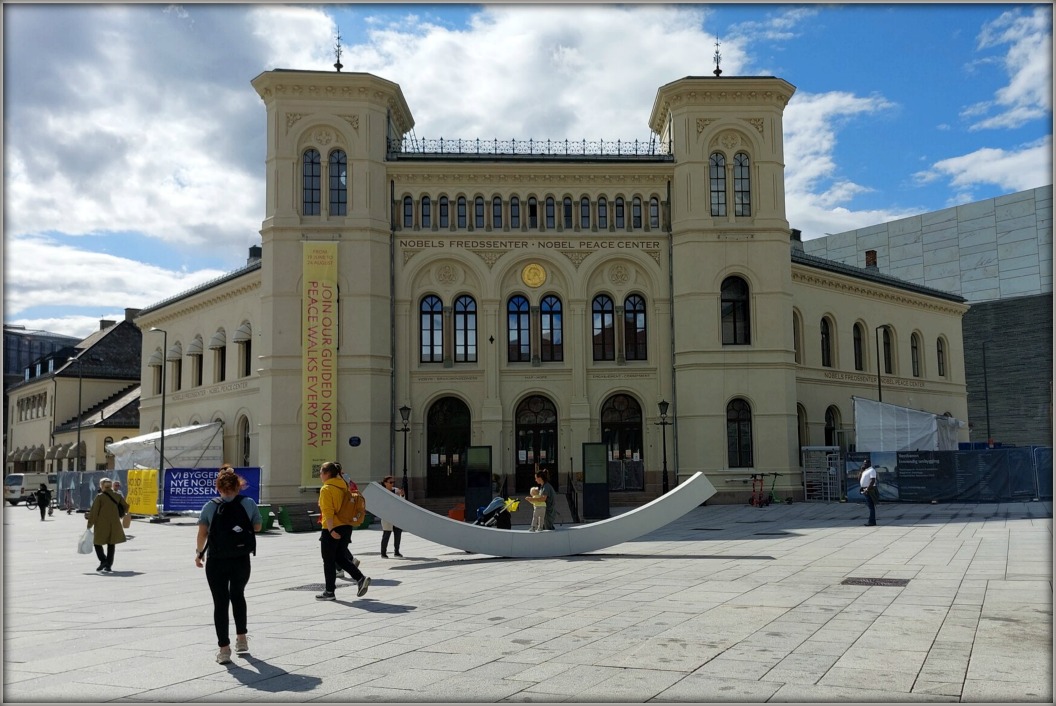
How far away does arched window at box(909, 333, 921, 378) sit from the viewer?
157 ft

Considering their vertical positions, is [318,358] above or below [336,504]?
above

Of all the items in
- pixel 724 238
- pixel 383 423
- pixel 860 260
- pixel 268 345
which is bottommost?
pixel 383 423

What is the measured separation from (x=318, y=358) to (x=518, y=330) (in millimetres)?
7660

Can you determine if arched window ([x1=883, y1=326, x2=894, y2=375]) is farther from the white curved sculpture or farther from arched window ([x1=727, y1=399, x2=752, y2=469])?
the white curved sculpture

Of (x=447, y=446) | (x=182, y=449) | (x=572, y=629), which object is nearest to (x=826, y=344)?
(x=447, y=446)

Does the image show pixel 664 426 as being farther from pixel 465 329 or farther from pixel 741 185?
pixel 741 185

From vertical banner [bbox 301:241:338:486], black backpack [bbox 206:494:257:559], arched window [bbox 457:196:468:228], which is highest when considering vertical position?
arched window [bbox 457:196:468:228]

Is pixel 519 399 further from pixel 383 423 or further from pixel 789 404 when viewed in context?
pixel 789 404

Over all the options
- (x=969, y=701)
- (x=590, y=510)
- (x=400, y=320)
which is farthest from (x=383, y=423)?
(x=969, y=701)

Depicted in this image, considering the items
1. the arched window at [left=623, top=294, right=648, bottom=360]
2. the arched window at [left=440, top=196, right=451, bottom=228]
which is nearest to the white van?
the arched window at [left=440, top=196, right=451, bottom=228]

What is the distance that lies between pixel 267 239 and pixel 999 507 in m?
26.7

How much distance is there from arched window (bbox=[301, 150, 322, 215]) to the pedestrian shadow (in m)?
29.2

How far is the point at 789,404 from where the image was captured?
3622 centimetres

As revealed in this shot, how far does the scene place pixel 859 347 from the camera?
45.0 meters
